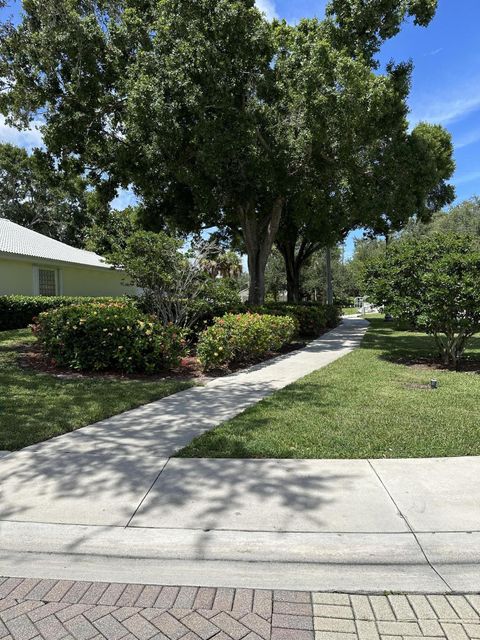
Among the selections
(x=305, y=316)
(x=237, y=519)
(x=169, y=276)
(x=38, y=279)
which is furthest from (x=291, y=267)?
(x=237, y=519)

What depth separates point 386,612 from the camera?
254cm

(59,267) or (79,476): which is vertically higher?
(59,267)

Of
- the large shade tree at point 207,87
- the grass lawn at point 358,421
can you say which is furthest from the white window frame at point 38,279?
the grass lawn at point 358,421

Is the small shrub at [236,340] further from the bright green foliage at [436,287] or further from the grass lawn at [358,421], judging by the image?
the bright green foliage at [436,287]

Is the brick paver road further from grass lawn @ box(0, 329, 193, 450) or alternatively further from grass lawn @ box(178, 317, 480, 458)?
grass lawn @ box(0, 329, 193, 450)

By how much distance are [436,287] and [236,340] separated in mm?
4108

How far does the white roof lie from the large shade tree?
4.89 m

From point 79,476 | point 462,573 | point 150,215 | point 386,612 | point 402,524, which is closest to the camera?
point 386,612

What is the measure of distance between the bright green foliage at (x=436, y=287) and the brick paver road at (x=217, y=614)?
23.8ft

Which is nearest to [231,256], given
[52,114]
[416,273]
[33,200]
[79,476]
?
[33,200]

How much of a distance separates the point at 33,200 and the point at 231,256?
56.1ft

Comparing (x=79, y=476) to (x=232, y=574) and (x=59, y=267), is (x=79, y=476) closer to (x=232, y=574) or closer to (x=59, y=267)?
(x=232, y=574)

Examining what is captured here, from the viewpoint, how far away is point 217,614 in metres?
2.54

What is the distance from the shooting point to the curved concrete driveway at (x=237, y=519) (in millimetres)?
2908
